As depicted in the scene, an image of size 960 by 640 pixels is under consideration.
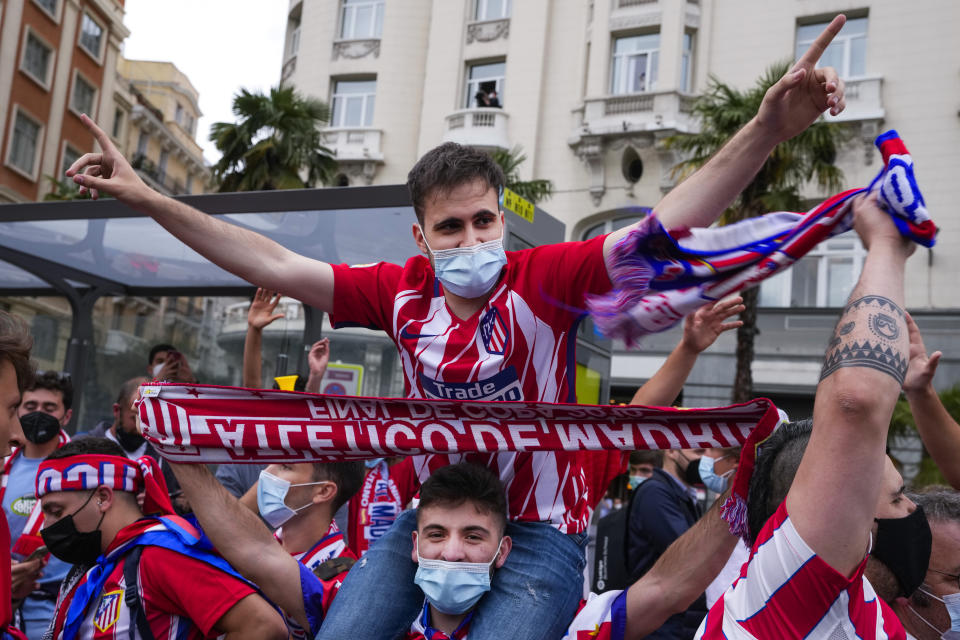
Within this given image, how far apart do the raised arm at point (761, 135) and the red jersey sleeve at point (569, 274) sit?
18cm

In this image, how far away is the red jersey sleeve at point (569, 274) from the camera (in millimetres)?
2799

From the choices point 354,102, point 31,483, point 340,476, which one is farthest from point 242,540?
point 354,102

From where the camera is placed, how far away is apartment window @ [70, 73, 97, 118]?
33225 millimetres

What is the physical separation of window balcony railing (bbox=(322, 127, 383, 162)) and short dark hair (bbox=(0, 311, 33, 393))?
23.3 m

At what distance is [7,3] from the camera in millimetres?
28422

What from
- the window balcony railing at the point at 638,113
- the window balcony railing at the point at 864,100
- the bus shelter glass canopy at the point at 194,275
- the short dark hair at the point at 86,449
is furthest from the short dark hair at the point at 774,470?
the window balcony railing at the point at 638,113

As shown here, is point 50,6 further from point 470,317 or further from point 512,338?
point 512,338

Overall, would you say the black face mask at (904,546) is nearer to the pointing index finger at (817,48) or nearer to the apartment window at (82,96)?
the pointing index finger at (817,48)

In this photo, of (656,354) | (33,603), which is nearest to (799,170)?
(656,354)

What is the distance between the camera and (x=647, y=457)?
753 centimetres

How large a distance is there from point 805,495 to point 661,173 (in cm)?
2139

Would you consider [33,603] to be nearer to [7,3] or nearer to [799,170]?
[799,170]

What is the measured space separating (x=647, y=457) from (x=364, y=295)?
4.89 metres

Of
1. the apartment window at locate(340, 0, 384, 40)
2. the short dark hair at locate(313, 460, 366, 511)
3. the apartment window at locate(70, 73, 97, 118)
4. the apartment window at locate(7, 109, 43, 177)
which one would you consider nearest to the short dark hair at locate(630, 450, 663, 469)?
the short dark hair at locate(313, 460, 366, 511)
